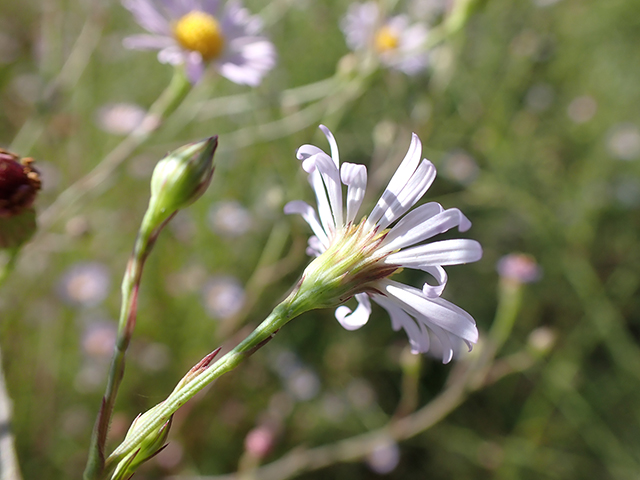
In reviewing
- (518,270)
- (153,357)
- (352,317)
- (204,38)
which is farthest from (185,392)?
(153,357)

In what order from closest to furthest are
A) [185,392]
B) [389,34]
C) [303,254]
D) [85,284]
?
[185,392] → [303,254] → [85,284] → [389,34]

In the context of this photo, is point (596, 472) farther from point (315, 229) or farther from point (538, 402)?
point (315, 229)

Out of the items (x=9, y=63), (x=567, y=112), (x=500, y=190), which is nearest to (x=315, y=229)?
(x=500, y=190)

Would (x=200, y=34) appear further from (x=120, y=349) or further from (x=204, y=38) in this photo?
(x=120, y=349)

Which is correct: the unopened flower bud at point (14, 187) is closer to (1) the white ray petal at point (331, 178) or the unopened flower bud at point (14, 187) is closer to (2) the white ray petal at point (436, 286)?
(1) the white ray petal at point (331, 178)

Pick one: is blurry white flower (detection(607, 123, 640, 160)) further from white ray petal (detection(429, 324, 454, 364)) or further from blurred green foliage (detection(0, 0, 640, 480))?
white ray petal (detection(429, 324, 454, 364))
